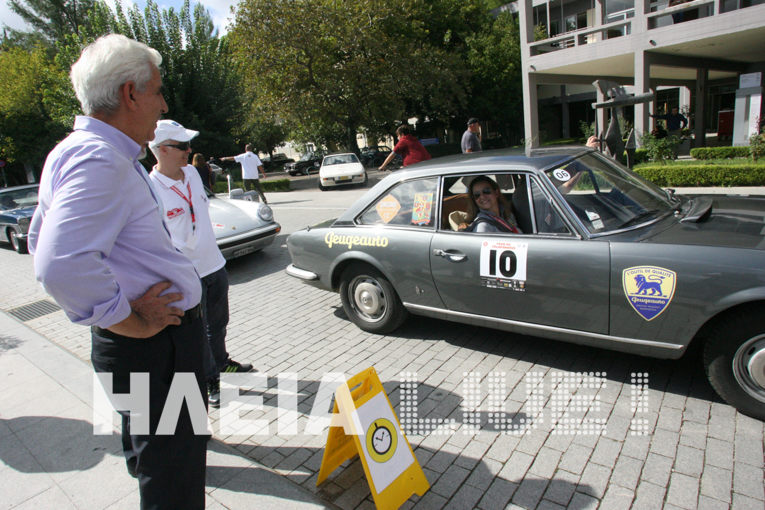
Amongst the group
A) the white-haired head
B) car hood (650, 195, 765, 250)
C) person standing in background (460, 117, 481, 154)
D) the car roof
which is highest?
the white-haired head

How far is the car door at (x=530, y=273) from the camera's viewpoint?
307 cm

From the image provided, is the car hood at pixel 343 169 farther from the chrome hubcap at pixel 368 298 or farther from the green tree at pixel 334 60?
the chrome hubcap at pixel 368 298

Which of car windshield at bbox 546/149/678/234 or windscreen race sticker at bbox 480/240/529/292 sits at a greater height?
car windshield at bbox 546/149/678/234

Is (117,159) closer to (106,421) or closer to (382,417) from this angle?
(382,417)

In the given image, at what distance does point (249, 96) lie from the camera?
87.5ft

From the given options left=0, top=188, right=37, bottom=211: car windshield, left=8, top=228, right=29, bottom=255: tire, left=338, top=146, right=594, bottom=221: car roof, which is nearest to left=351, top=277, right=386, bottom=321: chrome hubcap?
left=338, top=146, right=594, bottom=221: car roof

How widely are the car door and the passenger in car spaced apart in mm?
126

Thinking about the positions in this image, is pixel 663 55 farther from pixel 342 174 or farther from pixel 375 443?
pixel 375 443

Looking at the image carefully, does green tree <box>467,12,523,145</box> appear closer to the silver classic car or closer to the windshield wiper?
the silver classic car

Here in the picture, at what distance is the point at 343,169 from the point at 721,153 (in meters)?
12.4

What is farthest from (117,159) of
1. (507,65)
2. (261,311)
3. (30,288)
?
(507,65)

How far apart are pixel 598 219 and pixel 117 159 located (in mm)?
2923

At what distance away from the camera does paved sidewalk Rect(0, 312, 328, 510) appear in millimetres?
2584

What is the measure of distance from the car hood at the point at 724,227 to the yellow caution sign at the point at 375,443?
6.49ft
